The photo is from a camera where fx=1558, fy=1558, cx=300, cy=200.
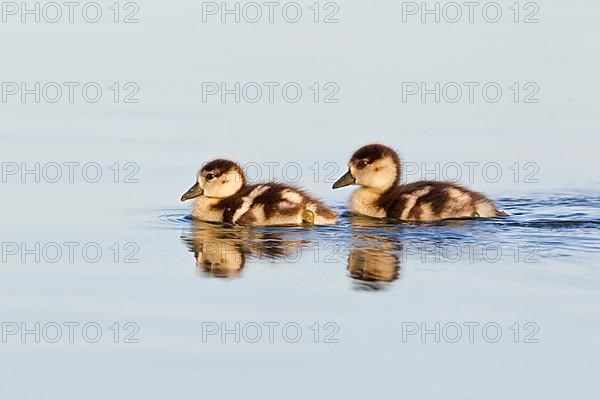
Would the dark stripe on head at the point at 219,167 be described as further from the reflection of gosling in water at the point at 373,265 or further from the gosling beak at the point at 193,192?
the reflection of gosling in water at the point at 373,265

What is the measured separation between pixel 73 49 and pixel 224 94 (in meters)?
2.17

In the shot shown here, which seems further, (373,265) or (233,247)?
(233,247)

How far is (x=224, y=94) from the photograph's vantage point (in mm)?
11398

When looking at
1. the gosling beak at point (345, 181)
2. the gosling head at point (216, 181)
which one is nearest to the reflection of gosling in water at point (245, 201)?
the gosling head at point (216, 181)

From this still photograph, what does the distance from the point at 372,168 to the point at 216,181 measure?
0.89 m

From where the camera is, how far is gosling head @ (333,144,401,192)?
871 cm

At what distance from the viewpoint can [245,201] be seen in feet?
27.2

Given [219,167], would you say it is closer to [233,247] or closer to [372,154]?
[372,154]

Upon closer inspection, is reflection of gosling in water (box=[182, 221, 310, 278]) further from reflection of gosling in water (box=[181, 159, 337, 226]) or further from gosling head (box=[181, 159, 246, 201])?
gosling head (box=[181, 159, 246, 201])

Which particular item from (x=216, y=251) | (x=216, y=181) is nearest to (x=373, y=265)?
(x=216, y=251)

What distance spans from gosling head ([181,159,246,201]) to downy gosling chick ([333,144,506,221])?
0.60m

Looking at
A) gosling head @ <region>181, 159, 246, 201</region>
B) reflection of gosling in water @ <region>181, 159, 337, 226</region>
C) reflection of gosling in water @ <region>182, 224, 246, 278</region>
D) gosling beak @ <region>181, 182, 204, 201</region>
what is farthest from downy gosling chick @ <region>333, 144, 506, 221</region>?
reflection of gosling in water @ <region>182, 224, 246, 278</region>

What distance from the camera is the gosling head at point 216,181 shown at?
851cm

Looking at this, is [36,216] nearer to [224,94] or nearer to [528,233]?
[528,233]
